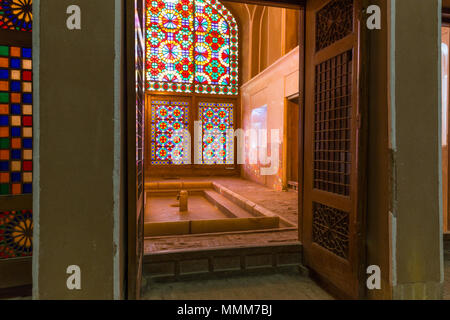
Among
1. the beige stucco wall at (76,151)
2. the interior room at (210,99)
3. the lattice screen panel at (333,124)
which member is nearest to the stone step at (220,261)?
the lattice screen panel at (333,124)

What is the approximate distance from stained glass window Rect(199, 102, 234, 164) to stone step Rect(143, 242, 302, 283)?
265 inches

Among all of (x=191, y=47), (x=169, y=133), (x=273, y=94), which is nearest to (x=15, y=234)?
(x=273, y=94)

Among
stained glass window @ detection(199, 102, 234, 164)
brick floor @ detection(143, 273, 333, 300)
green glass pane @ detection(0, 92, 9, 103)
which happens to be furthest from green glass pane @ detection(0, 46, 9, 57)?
stained glass window @ detection(199, 102, 234, 164)

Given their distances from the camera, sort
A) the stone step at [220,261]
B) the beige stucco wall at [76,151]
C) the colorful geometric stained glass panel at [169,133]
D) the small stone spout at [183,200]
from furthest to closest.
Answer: the colorful geometric stained glass panel at [169,133] → the small stone spout at [183,200] → the stone step at [220,261] → the beige stucco wall at [76,151]

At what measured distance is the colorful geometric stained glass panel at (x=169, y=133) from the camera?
9156 millimetres

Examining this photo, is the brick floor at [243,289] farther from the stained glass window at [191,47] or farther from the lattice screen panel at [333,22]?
the stained glass window at [191,47]

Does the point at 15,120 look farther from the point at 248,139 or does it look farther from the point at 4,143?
the point at 248,139

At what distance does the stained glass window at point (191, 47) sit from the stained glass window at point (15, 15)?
22.5 ft

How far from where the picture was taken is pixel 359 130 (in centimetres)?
212

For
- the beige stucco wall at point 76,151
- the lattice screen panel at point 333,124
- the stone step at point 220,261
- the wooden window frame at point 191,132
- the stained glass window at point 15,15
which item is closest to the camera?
the beige stucco wall at point 76,151

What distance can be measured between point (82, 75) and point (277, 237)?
2.43 m

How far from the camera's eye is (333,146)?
8.30ft

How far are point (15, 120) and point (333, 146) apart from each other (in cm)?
258

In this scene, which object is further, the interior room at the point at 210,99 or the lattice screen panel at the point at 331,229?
the interior room at the point at 210,99
